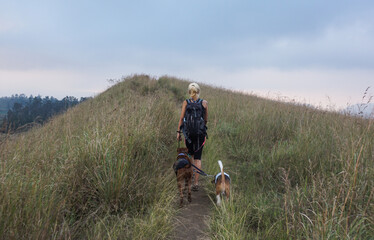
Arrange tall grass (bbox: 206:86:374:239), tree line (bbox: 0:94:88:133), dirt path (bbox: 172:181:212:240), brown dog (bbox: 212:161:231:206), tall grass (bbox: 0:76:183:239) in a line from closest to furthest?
tall grass (bbox: 0:76:183:239)
tall grass (bbox: 206:86:374:239)
dirt path (bbox: 172:181:212:240)
brown dog (bbox: 212:161:231:206)
tree line (bbox: 0:94:88:133)

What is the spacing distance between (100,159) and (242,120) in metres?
5.12

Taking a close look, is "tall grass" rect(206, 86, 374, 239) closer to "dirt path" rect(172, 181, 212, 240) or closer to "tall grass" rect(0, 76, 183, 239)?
"dirt path" rect(172, 181, 212, 240)

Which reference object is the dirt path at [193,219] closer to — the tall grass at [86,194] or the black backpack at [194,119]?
the tall grass at [86,194]

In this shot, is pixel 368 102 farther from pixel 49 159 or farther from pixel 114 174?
pixel 49 159

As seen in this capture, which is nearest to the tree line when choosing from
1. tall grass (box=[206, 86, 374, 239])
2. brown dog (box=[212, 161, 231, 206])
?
brown dog (box=[212, 161, 231, 206])

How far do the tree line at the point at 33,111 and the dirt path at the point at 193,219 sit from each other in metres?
2.90

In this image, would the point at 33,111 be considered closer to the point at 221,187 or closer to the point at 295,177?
the point at 221,187

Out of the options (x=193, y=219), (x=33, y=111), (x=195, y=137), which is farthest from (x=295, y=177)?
(x=33, y=111)

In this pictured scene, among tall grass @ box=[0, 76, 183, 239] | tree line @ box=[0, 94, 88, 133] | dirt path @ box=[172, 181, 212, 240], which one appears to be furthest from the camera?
tree line @ box=[0, 94, 88, 133]

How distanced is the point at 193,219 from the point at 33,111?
9395 cm

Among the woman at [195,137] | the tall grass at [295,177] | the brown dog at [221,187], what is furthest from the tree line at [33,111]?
the tall grass at [295,177]

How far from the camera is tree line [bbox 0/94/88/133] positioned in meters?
3.49

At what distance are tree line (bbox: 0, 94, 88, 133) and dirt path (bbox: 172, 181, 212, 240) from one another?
2897 millimetres

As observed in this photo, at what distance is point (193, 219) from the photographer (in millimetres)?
2900
